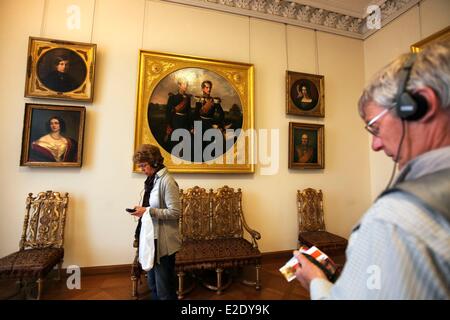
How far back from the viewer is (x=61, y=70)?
10.4ft

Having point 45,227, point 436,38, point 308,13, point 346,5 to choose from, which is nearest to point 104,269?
point 45,227

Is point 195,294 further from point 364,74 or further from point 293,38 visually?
Answer: point 364,74

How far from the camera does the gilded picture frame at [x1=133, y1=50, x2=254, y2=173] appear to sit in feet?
11.4

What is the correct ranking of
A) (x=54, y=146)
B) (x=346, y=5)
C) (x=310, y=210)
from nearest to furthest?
1. (x=54, y=146)
2. (x=310, y=210)
3. (x=346, y=5)

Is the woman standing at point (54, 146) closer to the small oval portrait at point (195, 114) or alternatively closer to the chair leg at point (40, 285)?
the small oval portrait at point (195, 114)

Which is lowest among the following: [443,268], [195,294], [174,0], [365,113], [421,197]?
[195,294]

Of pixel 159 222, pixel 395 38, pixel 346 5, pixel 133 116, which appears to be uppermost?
pixel 346 5

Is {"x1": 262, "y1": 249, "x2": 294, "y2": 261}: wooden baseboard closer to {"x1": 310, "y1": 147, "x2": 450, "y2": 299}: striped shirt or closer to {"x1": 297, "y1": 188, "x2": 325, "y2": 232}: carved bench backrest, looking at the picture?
{"x1": 297, "y1": 188, "x2": 325, "y2": 232}: carved bench backrest

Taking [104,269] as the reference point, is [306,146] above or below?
above

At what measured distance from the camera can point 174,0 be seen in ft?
12.2

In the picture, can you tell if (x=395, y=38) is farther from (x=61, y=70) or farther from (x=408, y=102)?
(x=61, y=70)

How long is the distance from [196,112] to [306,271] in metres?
3.08
